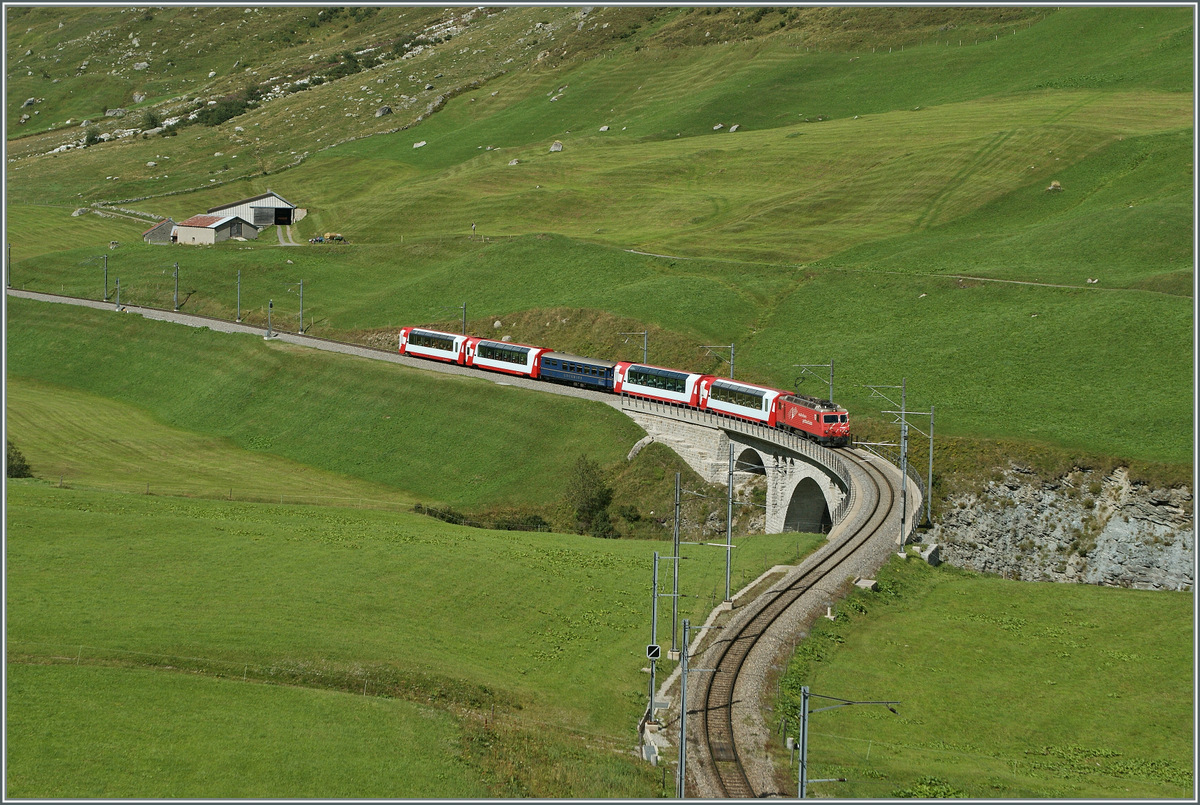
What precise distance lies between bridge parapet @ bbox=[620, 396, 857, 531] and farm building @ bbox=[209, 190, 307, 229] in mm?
102363

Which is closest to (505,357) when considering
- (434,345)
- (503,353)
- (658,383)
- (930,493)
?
(503,353)

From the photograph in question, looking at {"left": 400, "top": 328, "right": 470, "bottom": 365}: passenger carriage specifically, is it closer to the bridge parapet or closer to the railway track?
the bridge parapet

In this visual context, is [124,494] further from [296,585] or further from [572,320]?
[572,320]

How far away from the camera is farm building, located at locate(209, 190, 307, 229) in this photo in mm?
175375

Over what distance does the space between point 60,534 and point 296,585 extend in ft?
44.6

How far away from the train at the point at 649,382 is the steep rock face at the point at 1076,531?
473 inches

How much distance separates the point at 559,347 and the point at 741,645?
68.6 m

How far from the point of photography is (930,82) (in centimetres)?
19588

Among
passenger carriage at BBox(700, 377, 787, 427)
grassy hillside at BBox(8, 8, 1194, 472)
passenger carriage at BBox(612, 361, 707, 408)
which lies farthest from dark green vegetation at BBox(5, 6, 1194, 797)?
passenger carriage at BBox(700, 377, 787, 427)

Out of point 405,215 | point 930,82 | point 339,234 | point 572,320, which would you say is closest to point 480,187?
point 405,215

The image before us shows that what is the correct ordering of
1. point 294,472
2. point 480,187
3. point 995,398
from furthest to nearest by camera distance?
1. point 480,187
2. point 294,472
3. point 995,398

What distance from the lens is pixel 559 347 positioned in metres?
114

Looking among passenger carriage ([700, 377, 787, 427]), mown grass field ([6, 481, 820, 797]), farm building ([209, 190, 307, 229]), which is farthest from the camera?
farm building ([209, 190, 307, 229])

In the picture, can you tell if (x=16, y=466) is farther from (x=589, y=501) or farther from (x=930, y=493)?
(x=930, y=493)
